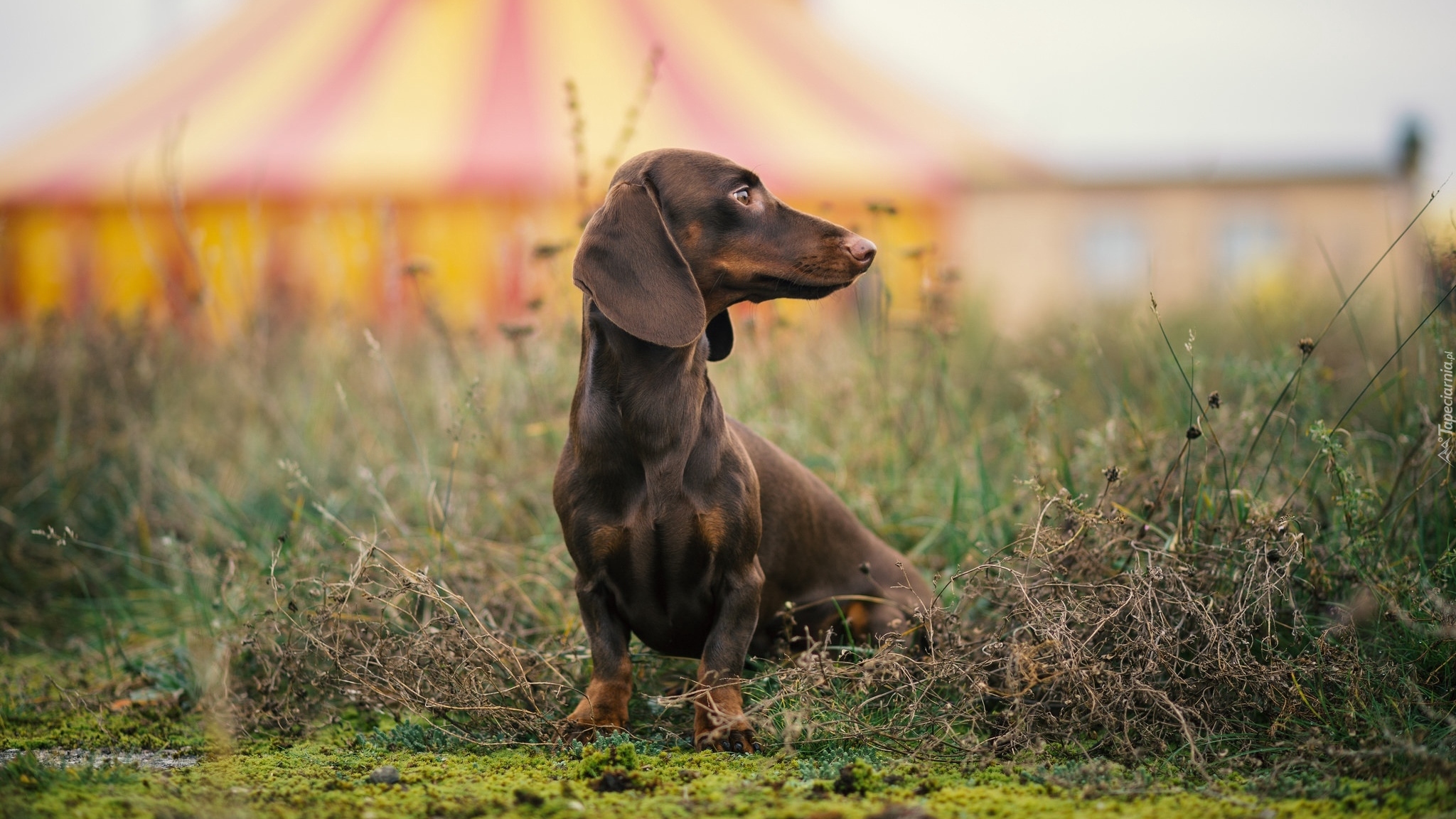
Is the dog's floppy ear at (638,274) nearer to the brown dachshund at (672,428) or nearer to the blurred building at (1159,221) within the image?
the brown dachshund at (672,428)

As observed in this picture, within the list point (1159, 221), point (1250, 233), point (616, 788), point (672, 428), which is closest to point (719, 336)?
point (672, 428)

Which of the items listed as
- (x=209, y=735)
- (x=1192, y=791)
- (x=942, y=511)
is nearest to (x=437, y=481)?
(x=209, y=735)

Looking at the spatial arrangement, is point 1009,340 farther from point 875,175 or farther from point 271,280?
point 875,175

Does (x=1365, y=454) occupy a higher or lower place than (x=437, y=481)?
higher

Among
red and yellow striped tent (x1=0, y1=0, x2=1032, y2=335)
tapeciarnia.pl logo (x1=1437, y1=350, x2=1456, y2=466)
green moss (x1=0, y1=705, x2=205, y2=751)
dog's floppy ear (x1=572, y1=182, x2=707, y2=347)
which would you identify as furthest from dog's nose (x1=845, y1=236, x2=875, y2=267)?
red and yellow striped tent (x1=0, y1=0, x2=1032, y2=335)

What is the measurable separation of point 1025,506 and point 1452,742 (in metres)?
1.52

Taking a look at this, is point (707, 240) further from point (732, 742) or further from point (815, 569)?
point (732, 742)

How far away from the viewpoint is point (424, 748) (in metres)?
2.53

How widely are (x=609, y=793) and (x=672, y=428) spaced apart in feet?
2.64

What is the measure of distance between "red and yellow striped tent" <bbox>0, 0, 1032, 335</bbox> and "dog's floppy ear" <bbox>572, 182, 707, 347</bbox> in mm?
5901

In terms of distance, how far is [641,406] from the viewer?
8.16 feet

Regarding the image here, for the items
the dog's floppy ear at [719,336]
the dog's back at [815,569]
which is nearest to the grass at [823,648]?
the dog's back at [815,569]

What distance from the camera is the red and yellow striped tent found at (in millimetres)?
10602

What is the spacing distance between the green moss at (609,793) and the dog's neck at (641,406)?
629 millimetres
